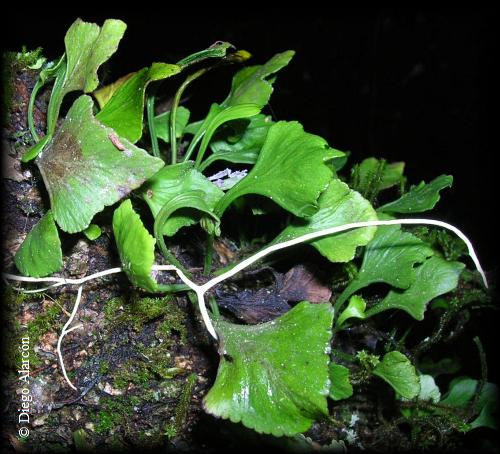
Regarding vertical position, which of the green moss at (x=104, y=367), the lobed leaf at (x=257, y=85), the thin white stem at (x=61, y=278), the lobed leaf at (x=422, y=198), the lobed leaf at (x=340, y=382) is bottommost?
the green moss at (x=104, y=367)

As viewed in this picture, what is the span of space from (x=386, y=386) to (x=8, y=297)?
0.86 m

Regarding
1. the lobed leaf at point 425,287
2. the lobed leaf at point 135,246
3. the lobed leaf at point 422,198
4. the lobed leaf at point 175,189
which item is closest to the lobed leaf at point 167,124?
the lobed leaf at point 175,189

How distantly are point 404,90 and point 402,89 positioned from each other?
1cm

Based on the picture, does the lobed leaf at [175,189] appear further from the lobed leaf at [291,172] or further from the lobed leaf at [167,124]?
the lobed leaf at [167,124]

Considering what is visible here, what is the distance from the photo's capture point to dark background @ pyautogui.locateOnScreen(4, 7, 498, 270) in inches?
82.0

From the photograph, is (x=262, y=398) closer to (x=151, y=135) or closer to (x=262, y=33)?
(x=151, y=135)

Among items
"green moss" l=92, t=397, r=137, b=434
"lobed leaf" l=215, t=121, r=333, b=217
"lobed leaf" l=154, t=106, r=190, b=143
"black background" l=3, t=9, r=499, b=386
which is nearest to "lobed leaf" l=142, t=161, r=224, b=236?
"lobed leaf" l=215, t=121, r=333, b=217

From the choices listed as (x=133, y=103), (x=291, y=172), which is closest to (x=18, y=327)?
(x=133, y=103)

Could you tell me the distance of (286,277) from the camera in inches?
40.2

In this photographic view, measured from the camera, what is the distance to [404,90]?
2.37 meters

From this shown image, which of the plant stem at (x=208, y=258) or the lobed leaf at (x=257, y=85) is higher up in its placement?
the lobed leaf at (x=257, y=85)

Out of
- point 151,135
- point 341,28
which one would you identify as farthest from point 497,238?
point 151,135

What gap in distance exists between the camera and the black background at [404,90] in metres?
2.08

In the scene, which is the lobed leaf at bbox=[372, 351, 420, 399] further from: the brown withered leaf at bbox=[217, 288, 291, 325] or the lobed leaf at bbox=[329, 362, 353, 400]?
the brown withered leaf at bbox=[217, 288, 291, 325]
